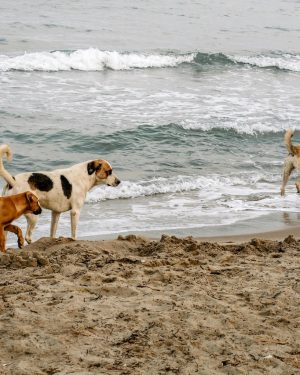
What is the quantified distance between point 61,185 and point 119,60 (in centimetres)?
1778

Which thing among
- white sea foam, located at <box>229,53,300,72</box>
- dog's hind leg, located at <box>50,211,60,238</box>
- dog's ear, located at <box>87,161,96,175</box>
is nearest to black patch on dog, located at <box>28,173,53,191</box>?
dog's hind leg, located at <box>50,211,60,238</box>

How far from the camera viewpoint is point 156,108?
64.8ft

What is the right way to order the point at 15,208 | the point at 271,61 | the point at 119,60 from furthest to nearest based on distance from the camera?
the point at 271,61
the point at 119,60
the point at 15,208

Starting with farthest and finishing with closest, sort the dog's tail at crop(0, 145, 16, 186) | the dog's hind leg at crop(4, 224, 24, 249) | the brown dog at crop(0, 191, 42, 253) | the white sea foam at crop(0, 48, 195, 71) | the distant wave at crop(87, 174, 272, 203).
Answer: the white sea foam at crop(0, 48, 195, 71)
the distant wave at crop(87, 174, 272, 203)
the dog's tail at crop(0, 145, 16, 186)
the dog's hind leg at crop(4, 224, 24, 249)
the brown dog at crop(0, 191, 42, 253)

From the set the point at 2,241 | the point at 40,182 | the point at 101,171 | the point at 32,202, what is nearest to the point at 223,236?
the point at 101,171

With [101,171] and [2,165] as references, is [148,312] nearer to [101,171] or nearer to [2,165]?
[2,165]

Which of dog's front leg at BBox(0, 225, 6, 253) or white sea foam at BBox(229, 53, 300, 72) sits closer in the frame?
dog's front leg at BBox(0, 225, 6, 253)

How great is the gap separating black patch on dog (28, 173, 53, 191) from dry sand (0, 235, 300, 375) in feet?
3.86

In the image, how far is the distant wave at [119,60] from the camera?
2448cm

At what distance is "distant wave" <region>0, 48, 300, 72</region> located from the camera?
80.3 feet

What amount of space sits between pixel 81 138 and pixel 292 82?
11842mm

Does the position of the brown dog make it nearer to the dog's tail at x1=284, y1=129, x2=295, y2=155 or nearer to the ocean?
the ocean

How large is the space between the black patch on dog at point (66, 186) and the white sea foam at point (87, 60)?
49.5 ft

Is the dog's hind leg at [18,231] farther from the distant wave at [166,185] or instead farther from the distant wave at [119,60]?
the distant wave at [119,60]
